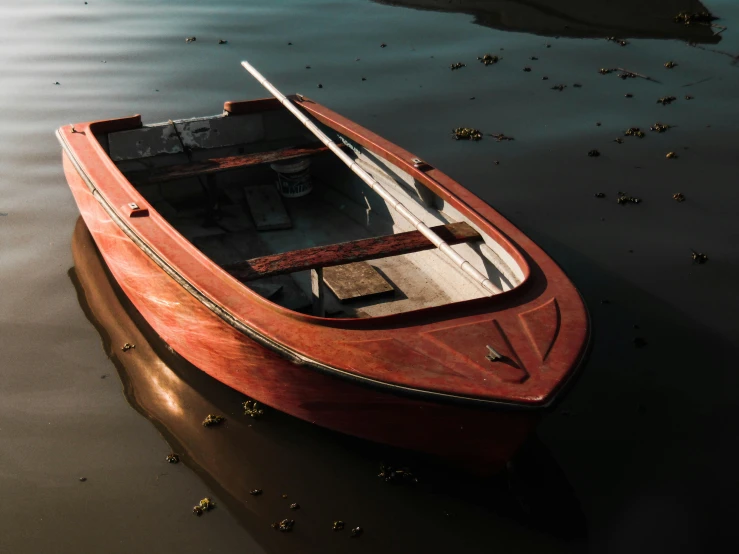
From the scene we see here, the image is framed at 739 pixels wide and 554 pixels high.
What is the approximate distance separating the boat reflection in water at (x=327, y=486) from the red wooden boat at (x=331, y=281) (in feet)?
0.95

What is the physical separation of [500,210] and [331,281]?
2.49 meters

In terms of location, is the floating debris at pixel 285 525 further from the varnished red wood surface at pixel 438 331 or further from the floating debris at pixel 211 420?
the floating debris at pixel 211 420

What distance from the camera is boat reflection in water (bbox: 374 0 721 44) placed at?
42.0ft

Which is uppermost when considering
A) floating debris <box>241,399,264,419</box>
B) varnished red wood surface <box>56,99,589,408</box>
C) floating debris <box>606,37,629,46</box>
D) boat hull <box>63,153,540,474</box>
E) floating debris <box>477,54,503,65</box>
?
floating debris <box>606,37,629,46</box>

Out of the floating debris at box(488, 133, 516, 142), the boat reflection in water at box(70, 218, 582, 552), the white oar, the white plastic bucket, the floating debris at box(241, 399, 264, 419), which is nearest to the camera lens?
the boat reflection in water at box(70, 218, 582, 552)

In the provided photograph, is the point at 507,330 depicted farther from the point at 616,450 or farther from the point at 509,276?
the point at 616,450

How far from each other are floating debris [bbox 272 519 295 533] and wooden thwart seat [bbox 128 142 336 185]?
3.75 m

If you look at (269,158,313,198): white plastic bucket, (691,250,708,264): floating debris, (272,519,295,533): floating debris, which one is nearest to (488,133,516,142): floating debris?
(269,158,313,198): white plastic bucket

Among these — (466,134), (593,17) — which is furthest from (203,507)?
(593,17)

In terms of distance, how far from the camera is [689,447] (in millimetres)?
5453

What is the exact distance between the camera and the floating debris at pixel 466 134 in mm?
9938

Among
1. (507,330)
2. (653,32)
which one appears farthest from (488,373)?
(653,32)

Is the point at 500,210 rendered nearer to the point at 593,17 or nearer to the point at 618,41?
the point at 618,41

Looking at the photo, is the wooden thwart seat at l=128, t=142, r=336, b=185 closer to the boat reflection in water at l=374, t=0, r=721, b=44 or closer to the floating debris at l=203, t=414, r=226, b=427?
the floating debris at l=203, t=414, r=226, b=427
